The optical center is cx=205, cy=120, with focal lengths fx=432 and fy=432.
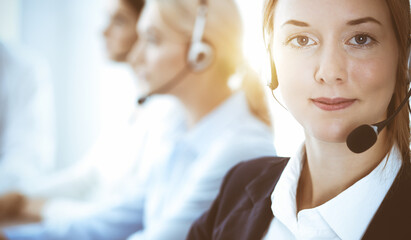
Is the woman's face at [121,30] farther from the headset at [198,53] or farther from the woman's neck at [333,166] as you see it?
the woman's neck at [333,166]

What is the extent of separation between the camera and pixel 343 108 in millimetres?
456

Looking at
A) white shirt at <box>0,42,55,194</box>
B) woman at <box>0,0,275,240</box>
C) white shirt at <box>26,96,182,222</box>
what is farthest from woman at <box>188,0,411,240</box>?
white shirt at <box>0,42,55,194</box>

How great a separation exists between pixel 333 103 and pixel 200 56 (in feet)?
2.08

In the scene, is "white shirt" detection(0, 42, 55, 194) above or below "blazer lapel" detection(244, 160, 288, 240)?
above

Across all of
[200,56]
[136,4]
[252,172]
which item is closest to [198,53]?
[200,56]

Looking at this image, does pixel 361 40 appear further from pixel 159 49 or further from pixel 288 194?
pixel 159 49

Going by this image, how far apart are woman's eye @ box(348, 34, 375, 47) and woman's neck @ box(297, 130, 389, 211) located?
0.10 meters

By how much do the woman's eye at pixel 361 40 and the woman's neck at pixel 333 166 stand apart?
0.34 feet

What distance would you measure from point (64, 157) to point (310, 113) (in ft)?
6.99

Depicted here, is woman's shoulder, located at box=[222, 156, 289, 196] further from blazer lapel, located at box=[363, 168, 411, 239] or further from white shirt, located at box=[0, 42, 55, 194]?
white shirt, located at box=[0, 42, 55, 194]

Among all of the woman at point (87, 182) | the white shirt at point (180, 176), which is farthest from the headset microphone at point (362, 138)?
the woman at point (87, 182)

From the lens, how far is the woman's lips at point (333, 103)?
46cm

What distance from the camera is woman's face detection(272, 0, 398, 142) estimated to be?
45cm

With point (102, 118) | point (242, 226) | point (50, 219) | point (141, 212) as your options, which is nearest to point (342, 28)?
point (242, 226)
